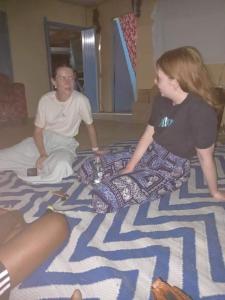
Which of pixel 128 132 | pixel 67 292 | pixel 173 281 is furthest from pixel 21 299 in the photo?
pixel 128 132

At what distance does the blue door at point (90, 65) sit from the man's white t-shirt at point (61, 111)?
4882 millimetres

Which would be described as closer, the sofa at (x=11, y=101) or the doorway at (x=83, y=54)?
the sofa at (x=11, y=101)

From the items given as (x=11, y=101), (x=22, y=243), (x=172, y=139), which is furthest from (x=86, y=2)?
(x=22, y=243)

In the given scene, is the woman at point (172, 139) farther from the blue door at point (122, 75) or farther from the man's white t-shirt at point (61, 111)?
the blue door at point (122, 75)

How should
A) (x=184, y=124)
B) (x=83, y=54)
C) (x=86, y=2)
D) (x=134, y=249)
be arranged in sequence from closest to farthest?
(x=134, y=249) → (x=184, y=124) → (x=86, y=2) → (x=83, y=54)

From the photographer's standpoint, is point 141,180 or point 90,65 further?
point 90,65

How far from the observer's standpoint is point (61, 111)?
2.45m

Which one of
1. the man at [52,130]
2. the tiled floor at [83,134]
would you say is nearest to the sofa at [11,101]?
the tiled floor at [83,134]

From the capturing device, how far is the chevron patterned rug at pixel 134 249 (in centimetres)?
108

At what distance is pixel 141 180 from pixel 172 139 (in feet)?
1.01

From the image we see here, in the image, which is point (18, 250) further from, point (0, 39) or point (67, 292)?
point (0, 39)

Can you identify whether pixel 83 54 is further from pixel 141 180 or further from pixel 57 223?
pixel 57 223

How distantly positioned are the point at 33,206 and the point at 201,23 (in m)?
4.41

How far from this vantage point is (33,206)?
5.90ft
